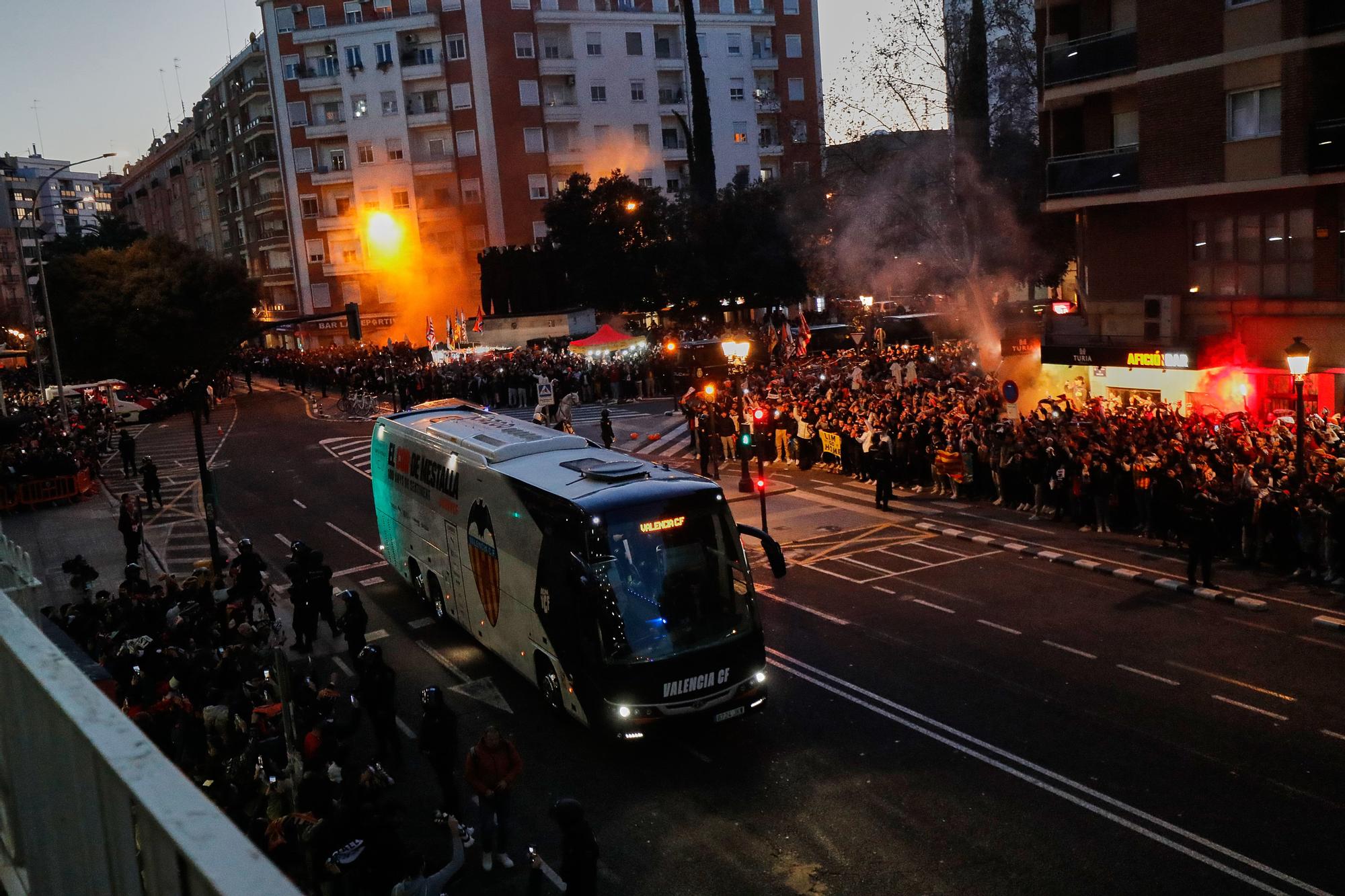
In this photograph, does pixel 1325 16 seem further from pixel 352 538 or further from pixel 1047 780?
pixel 352 538

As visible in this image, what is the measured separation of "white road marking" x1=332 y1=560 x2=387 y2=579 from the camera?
22312 mm

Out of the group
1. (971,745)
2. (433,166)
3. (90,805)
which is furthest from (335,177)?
(90,805)

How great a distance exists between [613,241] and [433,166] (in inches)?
920

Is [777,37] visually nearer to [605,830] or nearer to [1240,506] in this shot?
[1240,506]

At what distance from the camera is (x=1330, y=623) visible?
14953 mm

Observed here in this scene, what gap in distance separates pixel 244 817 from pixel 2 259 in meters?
135

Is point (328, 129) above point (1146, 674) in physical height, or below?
above

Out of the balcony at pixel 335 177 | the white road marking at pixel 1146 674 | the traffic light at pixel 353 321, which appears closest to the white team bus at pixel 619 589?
the white road marking at pixel 1146 674

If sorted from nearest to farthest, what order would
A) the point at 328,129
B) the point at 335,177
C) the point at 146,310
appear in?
the point at 146,310, the point at 328,129, the point at 335,177

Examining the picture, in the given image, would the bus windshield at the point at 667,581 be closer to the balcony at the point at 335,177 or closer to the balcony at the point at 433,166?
the balcony at the point at 433,166

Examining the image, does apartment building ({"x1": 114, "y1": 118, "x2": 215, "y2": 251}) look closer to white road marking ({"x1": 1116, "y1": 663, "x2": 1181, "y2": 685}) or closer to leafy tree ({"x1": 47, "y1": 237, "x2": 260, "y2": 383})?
leafy tree ({"x1": 47, "y1": 237, "x2": 260, "y2": 383})

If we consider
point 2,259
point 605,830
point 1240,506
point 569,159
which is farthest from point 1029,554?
point 2,259

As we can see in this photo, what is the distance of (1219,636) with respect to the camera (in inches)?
591

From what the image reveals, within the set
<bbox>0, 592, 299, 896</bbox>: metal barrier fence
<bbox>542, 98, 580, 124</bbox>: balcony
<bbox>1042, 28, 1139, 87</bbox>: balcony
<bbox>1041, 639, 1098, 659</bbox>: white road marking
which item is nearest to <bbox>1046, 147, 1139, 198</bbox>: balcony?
<bbox>1042, 28, 1139, 87</bbox>: balcony
